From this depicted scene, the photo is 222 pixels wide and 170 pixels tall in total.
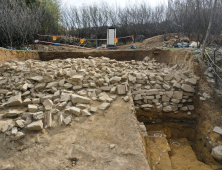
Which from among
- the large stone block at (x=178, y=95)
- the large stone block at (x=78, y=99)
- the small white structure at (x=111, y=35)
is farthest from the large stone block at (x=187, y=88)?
the small white structure at (x=111, y=35)

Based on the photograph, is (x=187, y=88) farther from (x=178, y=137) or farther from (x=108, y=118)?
(x=108, y=118)

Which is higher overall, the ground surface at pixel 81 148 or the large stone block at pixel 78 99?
the large stone block at pixel 78 99

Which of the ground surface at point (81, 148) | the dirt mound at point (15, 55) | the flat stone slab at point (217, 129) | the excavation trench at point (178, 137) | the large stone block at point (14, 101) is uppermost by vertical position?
the dirt mound at point (15, 55)

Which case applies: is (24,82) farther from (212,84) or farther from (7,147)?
(212,84)

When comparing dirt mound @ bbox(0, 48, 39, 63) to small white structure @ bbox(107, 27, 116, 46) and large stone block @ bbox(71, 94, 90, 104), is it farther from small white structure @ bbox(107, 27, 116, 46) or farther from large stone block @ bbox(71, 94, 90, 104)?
small white structure @ bbox(107, 27, 116, 46)

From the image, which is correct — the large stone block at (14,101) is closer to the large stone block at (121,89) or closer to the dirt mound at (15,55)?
the large stone block at (121,89)

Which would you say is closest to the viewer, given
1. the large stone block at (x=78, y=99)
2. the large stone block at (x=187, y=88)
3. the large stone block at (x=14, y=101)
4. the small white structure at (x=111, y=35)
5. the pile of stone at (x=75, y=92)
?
the pile of stone at (x=75, y=92)

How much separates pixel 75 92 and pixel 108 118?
1.26m

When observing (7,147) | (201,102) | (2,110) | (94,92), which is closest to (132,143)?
(94,92)

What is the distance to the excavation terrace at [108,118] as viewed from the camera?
2.32m

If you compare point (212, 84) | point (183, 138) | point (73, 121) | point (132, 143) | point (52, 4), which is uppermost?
point (52, 4)

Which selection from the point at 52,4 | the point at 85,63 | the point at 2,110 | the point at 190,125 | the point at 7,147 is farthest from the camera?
the point at 52,4

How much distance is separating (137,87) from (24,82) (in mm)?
3161

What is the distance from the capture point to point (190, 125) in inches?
167
